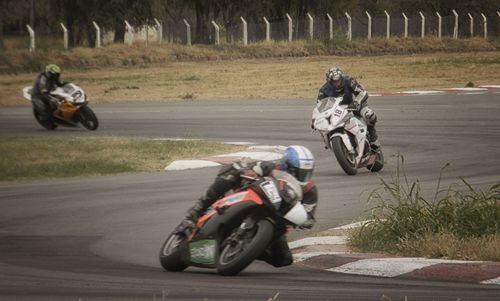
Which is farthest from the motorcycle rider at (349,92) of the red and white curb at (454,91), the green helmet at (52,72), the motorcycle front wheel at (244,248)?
the red and white curb at (454,91)

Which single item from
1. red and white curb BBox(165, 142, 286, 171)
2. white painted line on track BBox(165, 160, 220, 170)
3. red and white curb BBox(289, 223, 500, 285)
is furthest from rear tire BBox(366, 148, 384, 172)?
red and white curb BBox(289, 223, 500, 285)

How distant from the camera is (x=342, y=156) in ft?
58.4

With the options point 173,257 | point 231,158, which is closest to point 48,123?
point 231,158

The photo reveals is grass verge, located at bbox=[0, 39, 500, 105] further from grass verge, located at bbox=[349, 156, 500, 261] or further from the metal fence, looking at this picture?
grass verge, located at bbox=[349, 156, 500, 261]

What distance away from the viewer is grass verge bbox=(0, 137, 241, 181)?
19.2m

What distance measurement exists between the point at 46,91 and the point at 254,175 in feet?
55.2

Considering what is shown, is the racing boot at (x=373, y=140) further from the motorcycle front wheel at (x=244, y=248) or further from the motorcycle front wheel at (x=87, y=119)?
the motorcycle front wheel at (x=87, y=119)

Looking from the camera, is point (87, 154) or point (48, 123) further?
point (48, 123)

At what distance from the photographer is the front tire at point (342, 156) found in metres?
17.8

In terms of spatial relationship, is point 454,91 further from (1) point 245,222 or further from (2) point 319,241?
(1) point 245,222

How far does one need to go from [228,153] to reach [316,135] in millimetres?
3465

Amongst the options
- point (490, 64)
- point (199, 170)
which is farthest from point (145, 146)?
point (490, 64)

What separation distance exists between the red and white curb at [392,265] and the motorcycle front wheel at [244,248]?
3.04 feet

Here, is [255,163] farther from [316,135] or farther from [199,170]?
[316,135]
